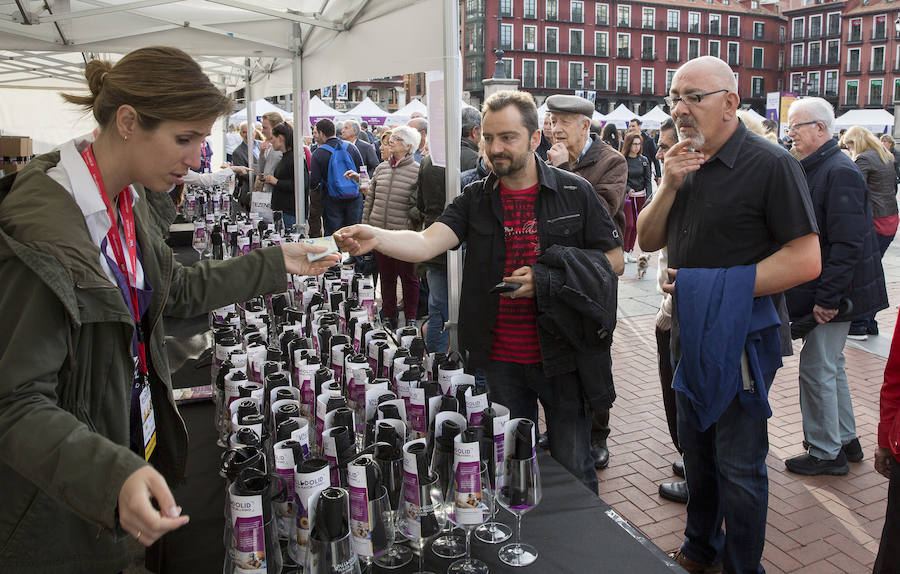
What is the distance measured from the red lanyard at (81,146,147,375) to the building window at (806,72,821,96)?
262 ft

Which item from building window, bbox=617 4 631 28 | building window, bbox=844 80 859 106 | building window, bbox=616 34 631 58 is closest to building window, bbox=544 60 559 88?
building window, bbox=616 34 631 58

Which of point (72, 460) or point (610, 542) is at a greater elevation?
point (72, 460)

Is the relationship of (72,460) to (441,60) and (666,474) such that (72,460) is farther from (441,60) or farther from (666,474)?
(666,474)

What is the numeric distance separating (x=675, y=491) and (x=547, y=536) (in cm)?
209

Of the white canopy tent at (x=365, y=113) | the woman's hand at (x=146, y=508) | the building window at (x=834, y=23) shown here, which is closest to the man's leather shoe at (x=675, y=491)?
the woman's hand at (x=146, y=508)

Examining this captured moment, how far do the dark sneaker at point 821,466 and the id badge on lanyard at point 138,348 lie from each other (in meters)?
3.47

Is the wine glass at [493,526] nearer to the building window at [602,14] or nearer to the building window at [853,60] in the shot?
the building window at [602,14]

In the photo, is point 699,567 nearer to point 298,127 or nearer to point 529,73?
point 298,127

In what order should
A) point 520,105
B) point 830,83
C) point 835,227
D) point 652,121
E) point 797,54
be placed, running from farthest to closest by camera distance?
point 797,54
point 830,83
point 652,121
point 835,227
point 520,105

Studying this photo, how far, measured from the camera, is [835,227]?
3465mm

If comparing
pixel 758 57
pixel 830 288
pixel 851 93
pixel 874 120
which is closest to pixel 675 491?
pixel 830 288

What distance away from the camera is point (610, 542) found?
1.66 m

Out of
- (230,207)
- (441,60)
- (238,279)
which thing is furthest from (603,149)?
(230,207)

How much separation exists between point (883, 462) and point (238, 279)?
196 centimetres
